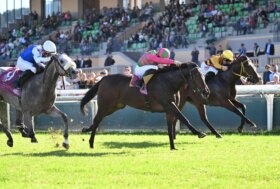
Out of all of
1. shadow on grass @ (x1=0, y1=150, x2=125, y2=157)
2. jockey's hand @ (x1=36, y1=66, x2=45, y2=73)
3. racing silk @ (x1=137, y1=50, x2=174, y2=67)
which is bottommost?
shadow on grass @ (x1=0, y1=150, x2=125, y2=157)

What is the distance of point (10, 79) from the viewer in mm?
13641

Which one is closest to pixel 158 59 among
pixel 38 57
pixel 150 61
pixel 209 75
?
pixel 150 61

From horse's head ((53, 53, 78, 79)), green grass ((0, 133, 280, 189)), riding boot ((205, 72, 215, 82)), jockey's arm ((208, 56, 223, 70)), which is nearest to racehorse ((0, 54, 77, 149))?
horse's head ((53, 53, 78, 79))

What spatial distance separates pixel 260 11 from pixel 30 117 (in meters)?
17.1

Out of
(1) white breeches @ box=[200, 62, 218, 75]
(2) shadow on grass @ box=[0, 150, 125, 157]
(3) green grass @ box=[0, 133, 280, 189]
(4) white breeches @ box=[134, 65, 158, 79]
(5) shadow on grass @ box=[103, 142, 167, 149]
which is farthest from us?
(1) white breeches @ box=[200, 62, 218, 75]

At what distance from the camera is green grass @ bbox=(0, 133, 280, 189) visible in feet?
25.0

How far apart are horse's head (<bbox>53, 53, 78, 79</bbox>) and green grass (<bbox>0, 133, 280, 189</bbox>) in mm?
1375

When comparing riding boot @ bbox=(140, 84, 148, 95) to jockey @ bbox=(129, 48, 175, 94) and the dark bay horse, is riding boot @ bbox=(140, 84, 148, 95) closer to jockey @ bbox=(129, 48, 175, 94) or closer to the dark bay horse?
jockey @ bbox=(129, 48, 175, 94)

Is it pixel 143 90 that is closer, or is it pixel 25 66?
pixel 143 90

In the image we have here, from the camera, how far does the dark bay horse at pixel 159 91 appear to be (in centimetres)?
1189

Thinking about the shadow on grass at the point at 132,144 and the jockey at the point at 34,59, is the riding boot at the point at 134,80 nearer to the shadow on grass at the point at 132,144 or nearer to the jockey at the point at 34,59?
the shadow on grass at the point at 132,144

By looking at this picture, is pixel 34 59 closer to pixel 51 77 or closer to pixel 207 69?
pixel 51 77

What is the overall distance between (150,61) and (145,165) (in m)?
3.58

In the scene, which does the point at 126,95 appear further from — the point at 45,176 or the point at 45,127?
the point at 45,127
